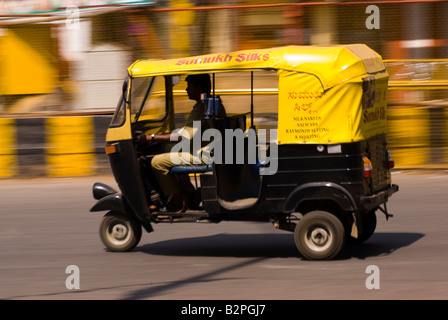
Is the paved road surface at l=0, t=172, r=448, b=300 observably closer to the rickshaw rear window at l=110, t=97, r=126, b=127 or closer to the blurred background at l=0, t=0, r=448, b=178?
the rickshaw rear window at l=110, t=97, r=126, b=127

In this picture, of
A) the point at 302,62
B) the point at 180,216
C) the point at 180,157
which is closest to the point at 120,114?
the point at 180,157

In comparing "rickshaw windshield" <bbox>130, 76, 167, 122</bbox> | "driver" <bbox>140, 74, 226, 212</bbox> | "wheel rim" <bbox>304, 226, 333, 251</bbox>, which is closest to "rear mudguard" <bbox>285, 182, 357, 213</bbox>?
"wheel rim" <bbox>304, 226, 333, 251</bbox>

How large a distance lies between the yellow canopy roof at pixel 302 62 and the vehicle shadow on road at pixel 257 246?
66.3 inches

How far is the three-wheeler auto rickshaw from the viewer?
22.8 feet

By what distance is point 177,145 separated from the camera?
7.61m

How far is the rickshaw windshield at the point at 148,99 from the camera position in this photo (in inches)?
313

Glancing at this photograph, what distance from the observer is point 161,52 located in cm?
1377

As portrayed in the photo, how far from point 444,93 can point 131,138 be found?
6.67 metres

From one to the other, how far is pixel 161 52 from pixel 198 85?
632 cm

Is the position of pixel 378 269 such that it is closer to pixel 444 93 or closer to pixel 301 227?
pixel 301 227

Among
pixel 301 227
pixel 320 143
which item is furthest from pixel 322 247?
pixel 320 143

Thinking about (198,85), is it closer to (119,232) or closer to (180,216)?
(180,216)

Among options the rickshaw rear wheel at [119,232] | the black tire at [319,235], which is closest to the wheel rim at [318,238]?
the black tire at [319,235]

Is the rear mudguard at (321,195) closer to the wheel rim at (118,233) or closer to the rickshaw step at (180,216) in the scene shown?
the rickshaw step at (180,216)
